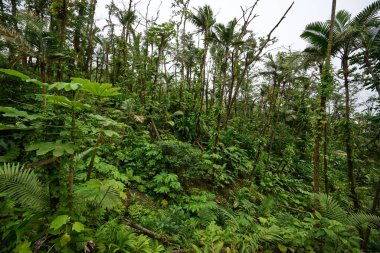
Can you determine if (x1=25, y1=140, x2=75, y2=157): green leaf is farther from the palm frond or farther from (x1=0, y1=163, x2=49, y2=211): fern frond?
the palm frond

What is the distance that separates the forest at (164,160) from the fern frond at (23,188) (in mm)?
11

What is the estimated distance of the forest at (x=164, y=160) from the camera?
2.12 m

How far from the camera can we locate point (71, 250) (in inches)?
80.6

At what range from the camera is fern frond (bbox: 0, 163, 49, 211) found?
2090 millimetres

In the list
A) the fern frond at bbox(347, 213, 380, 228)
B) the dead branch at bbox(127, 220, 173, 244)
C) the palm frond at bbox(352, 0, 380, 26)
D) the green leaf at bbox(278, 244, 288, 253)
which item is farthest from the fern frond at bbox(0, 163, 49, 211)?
the palm frond at bbox(352, 0, 380, 26)

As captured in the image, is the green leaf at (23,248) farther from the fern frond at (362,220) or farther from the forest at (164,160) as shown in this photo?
the fern frond at (362,220)

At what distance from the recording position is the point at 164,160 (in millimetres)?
6422

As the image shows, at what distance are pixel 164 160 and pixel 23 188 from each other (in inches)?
174

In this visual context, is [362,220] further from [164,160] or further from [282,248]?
[164,160]

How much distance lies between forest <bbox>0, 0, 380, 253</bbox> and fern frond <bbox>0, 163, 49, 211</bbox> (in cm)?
1

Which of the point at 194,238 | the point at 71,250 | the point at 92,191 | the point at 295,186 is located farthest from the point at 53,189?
the point at 295,186

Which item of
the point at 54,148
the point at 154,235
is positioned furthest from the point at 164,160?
the point at 54,148

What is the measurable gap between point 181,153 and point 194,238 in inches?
119

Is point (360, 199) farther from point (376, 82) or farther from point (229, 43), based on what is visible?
point (229, 43)
